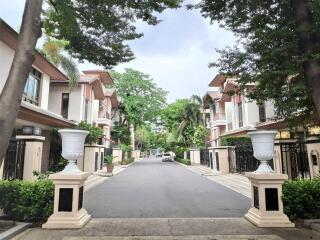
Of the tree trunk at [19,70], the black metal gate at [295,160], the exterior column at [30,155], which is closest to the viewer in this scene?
the tree trunk at [19,70]

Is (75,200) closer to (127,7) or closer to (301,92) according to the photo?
(127,7)

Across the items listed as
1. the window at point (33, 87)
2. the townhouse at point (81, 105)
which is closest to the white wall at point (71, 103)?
the townhouse at point (81, 105)

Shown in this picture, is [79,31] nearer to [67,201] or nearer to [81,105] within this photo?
[67,201]

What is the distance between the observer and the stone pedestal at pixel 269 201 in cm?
722

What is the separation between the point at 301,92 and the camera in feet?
22.0

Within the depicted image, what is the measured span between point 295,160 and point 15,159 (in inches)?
401

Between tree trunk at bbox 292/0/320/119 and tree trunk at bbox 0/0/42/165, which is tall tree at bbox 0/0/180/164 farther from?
tree trunk at bbox 292/0/320/119

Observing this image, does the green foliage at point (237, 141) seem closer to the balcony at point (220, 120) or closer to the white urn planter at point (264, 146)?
the balcony at point (220, 120)

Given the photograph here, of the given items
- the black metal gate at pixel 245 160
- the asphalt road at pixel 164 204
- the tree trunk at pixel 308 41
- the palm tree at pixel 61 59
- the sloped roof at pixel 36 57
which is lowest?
the asphalt road at pixel 164 204

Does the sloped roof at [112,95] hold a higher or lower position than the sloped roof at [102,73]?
lower

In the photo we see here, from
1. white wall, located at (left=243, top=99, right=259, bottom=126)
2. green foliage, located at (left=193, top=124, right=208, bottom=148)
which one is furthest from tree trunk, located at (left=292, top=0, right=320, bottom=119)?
green foliage, located at (left=193, top=124, right=208, bottom=148)

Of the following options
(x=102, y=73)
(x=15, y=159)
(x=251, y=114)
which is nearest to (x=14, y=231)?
(x=15, y=159)

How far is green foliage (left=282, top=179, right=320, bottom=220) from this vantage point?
24.6 feet

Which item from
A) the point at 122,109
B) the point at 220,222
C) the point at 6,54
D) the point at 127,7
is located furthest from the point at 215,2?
the point at 122,109
